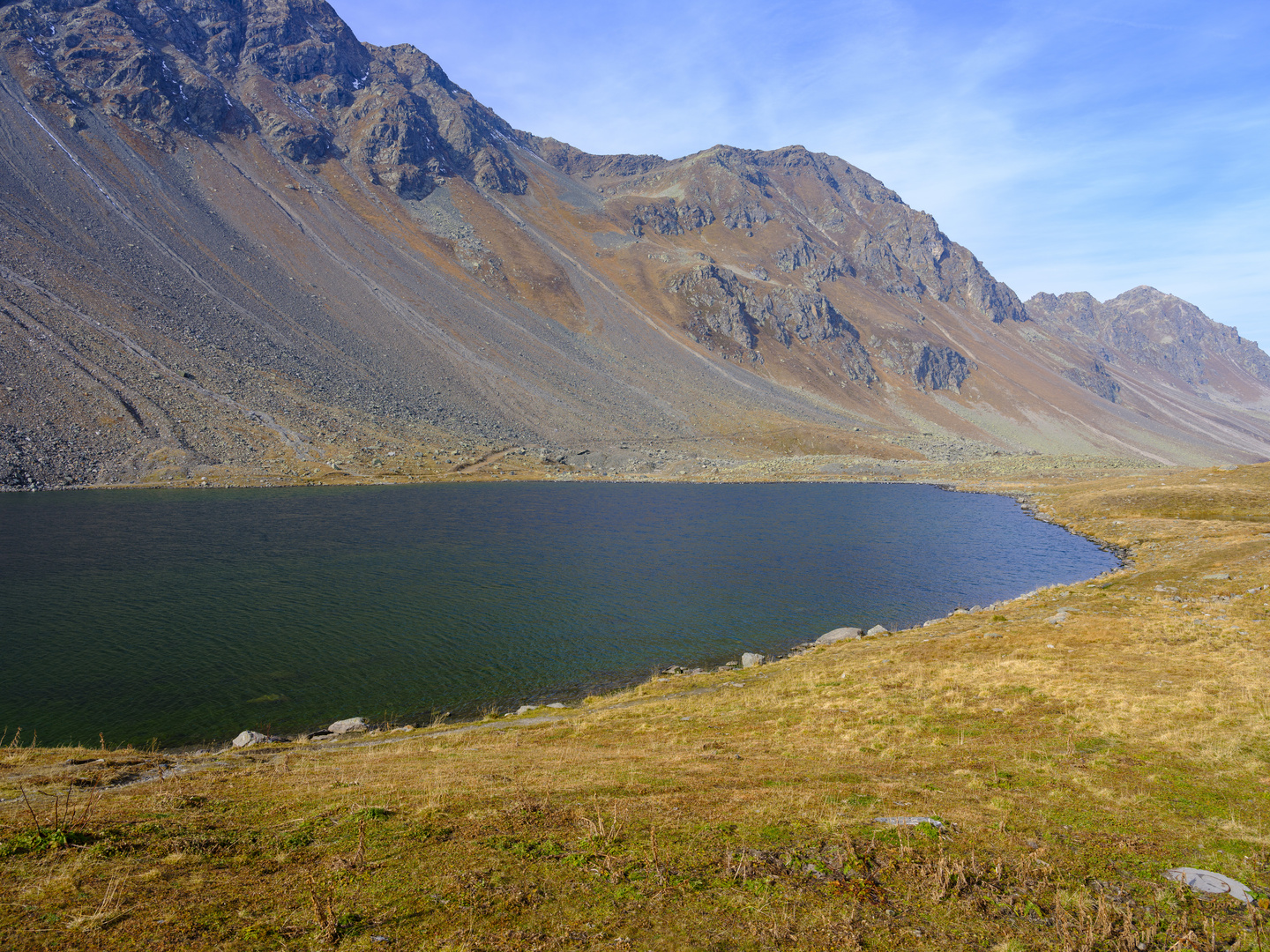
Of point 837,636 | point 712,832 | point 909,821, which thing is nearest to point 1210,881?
point 909,821

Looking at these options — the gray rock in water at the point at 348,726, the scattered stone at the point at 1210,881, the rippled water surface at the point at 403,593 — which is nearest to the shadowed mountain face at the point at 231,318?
the rippled water surface at the point at 403,593

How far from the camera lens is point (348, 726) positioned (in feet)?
77.8

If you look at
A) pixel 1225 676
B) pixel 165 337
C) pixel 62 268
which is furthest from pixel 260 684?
pixel 62 268

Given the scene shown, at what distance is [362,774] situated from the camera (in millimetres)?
14953

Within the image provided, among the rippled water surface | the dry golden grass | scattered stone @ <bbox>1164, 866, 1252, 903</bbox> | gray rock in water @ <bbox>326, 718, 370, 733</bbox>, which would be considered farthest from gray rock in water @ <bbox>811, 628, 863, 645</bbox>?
scattered stone @ <bbox>1164, 866, 1252, 903</bbox>

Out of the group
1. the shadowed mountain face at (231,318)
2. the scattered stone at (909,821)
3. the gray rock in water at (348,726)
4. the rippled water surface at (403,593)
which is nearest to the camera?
the scattered stone at (909,821)

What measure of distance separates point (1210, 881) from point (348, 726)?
25082mm

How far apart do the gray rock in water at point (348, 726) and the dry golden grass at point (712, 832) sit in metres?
2.43

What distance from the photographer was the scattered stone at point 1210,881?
923cm

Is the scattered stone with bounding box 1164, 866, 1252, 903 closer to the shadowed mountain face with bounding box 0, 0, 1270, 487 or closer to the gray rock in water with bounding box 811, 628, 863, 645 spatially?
the gray rock in water with bounding box 811, 628, 863, 645

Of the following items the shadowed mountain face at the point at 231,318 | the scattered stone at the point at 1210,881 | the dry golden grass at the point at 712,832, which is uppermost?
the shadowed mountain face at the point at 231,318

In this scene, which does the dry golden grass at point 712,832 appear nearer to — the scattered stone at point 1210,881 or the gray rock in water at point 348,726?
the scattered stone at point 1210,881

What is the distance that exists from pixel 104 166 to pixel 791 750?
195m

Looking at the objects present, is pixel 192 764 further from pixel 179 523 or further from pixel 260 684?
pixel 179 523
